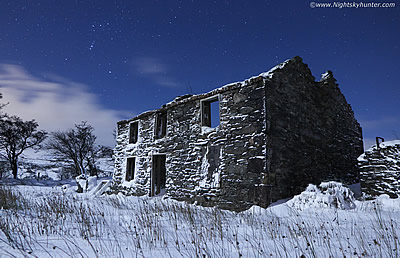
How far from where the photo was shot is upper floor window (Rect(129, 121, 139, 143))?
584 inches

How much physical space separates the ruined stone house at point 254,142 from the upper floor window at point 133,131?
1313 millimetres

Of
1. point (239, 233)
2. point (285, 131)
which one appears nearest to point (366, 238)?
point (239, 233)

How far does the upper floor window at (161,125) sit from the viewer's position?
43.1 feet

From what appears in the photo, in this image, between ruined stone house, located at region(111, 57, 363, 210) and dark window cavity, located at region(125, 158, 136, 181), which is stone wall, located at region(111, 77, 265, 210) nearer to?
ruined stone house, located at region(111, 57, 363, 210)

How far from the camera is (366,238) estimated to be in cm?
426

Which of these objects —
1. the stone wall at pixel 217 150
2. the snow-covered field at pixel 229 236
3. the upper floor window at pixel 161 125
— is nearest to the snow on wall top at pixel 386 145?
the snow-covered field at pixel 229 236

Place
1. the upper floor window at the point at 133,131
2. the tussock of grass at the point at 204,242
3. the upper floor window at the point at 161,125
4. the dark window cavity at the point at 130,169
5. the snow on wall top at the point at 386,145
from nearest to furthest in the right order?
1. the tussock of grass at the point at 204,242
2. the snow on wall top at the point at 386,145
3. the upper floor window at the point at 161,125
4. the dark window cavity at the point at 130,169
5. the upper floor window at the point at 133,131

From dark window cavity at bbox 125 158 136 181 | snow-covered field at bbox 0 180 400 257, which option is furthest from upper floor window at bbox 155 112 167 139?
snow-covered field at bbox 0 180 400 257

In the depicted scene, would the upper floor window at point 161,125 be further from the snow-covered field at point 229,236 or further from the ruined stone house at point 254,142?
the snow-covered field at point 229,236

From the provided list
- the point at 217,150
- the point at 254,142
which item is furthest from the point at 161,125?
the point at 254,142

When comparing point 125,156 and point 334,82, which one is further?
point 125,156

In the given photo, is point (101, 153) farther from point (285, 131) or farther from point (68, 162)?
point (285, 131)

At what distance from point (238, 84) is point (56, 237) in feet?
24.6

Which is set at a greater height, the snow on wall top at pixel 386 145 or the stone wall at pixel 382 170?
the snow on wall top at pixel 386 145
